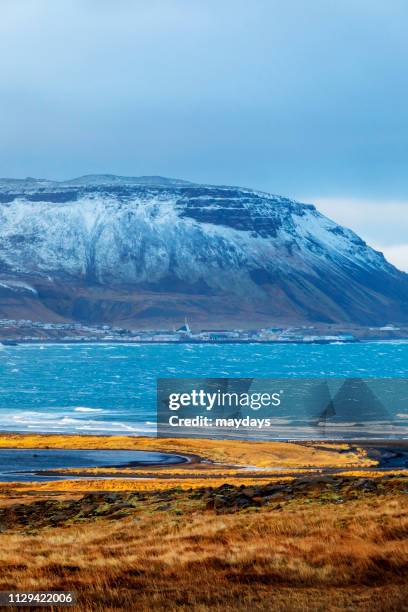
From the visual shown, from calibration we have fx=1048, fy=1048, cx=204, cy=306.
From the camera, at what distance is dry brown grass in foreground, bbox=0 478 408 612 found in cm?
1509

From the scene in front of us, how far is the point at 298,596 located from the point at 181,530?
8.47 m

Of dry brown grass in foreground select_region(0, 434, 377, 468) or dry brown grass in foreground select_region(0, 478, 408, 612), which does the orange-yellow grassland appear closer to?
dry brown grass in foreground select_region(0, 478, 408, 612)

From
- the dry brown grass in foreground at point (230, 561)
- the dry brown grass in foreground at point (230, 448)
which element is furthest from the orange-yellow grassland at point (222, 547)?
the dry brown grass in foreground at point (230, 448)

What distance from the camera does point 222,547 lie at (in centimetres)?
1988

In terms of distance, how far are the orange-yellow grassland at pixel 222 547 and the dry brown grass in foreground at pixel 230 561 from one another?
0.02 meters

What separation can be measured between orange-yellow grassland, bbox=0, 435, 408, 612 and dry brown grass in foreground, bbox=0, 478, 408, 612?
0.9 inches

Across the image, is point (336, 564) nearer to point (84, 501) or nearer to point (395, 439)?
point (84, 501)

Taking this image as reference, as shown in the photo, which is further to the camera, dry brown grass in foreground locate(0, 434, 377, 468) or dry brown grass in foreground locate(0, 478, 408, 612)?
dry brown grass in foreground locate(0, 434, 377, 468)

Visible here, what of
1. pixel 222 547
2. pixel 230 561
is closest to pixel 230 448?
pixel 222 547

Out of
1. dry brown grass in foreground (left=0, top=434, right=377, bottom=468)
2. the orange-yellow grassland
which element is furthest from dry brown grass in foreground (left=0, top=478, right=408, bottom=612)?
dry brown grass in foreground (left=0, top=434, right=377, bottom=468)

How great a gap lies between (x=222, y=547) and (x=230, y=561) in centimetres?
194

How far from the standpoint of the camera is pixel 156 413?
374 ft

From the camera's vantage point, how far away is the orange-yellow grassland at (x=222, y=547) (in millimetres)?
15328

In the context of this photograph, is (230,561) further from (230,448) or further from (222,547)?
(230,448)
